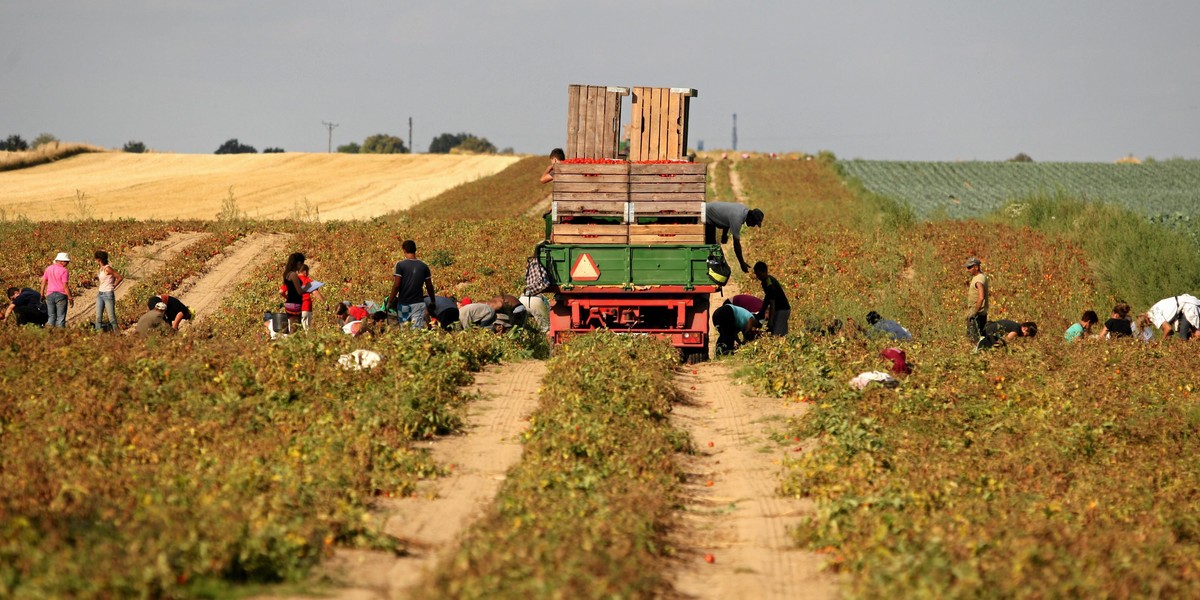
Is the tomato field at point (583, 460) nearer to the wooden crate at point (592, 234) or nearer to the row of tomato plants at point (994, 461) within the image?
the row of tomato plants at point (994, 461)

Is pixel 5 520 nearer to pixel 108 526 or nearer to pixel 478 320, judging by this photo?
pixel 108 526

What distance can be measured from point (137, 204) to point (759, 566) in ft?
142

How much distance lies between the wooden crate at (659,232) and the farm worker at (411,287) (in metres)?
2.80

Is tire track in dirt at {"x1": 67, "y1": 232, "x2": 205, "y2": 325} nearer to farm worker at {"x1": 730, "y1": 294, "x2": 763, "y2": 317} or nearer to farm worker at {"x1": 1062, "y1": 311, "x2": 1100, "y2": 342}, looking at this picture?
farm worker at {"x1": 730, "y1": 294, "x2": 763, "y2": 317}

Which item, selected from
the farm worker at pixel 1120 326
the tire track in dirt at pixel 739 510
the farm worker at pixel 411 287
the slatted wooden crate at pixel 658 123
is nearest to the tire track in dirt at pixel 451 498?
the tire track in dirt at pixel 739 510

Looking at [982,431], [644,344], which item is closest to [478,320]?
[644,344]

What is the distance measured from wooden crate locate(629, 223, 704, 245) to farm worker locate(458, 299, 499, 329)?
2.15 m

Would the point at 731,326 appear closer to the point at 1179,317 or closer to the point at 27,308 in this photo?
the point at 1179,317

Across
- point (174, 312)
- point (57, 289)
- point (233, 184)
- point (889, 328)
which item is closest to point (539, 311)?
point (889, 328)

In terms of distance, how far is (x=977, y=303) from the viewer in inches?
680

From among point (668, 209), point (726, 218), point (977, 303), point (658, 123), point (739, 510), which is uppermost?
point (658, 123)

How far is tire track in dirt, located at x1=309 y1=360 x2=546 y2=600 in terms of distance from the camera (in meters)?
7.51

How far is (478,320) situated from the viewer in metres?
17.0

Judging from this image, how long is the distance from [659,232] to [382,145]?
99.7 m
